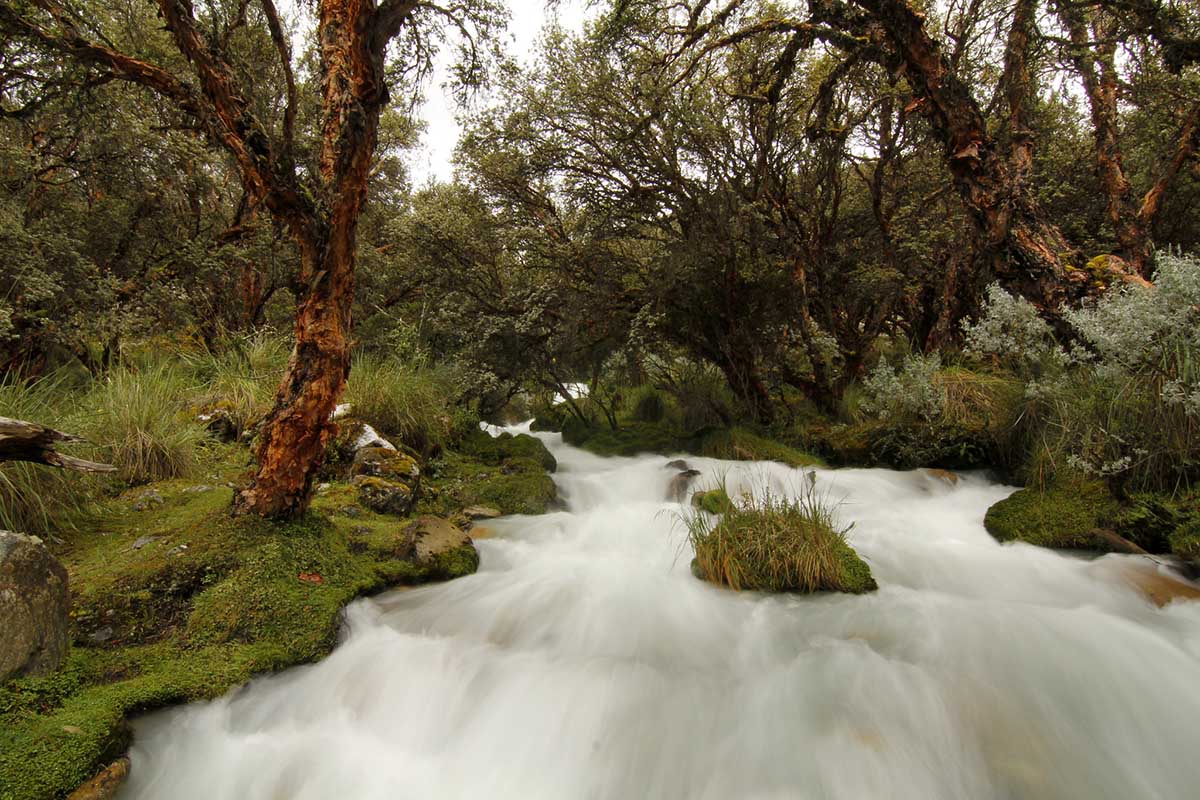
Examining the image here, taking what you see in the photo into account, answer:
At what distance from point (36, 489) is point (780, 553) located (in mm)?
5330

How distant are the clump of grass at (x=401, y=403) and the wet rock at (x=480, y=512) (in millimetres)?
1727

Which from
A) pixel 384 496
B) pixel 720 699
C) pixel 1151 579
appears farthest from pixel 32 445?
pixel 1151 579

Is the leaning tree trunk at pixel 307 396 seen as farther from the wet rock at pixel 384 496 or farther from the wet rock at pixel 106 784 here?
the wet rock at pixel 106 784

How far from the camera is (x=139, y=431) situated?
15.8 feet

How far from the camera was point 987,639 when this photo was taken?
3.32 meters

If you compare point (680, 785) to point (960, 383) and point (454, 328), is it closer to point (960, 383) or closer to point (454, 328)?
point (960, 383)

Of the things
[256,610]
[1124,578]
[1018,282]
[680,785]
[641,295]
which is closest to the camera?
[680,785]

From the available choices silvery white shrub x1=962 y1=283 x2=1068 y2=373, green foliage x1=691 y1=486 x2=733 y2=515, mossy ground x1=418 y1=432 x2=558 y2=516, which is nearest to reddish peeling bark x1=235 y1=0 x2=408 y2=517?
mossy ground x1=418 y1=432 x2=558 y2=516

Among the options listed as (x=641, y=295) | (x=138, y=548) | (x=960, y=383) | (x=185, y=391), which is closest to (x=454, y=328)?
(x=641, y=295)

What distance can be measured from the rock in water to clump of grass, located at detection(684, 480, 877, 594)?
3908 millimetres

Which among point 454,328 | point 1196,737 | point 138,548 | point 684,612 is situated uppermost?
point 454,328

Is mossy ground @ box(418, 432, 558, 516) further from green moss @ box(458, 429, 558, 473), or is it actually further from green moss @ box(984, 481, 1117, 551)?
green moss @ box(984, 481, 1117, 551)

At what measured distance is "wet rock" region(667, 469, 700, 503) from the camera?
23.4 ft

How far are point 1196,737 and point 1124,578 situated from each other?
1.67 m
